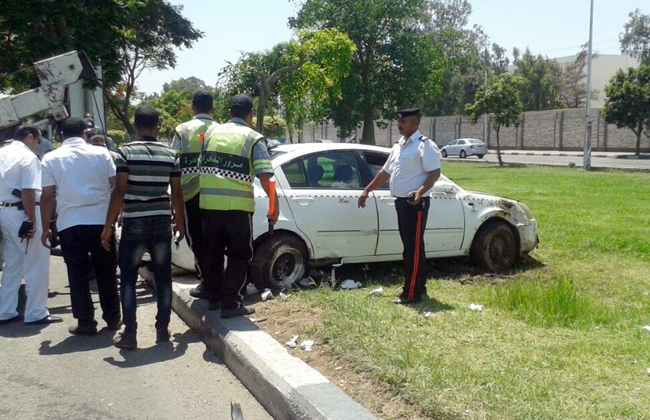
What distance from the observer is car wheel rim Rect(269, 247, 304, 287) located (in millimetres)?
6727

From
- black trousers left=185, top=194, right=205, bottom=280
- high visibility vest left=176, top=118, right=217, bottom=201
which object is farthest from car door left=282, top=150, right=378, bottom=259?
high visibility vest left=176, top=118, right=217, bottom=201

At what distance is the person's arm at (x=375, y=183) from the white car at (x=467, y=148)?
41.7 metres

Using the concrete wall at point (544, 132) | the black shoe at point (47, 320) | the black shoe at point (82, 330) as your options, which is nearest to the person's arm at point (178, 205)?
the black shoe at point (82, 330)

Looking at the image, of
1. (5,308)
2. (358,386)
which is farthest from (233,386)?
(5,308)

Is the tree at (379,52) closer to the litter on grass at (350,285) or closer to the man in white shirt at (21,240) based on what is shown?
the litter on grass at (350,285)

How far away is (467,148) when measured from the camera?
47.6m

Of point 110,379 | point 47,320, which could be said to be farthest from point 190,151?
point 47,320

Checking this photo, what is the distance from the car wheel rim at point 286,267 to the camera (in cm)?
673

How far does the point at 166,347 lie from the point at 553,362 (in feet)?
10.1

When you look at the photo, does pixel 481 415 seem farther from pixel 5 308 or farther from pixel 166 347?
pixel 5 308

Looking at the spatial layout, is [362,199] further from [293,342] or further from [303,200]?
[293,342]

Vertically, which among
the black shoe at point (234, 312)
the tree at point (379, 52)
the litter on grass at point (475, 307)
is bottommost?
the litter on grass at point (475, 307)

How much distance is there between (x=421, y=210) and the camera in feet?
20.3

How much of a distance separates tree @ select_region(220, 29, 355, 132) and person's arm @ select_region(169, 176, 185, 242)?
9930 millimetres
